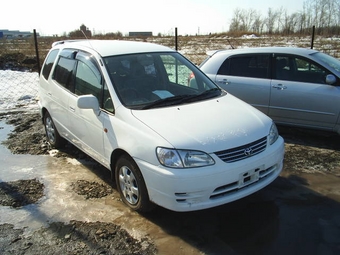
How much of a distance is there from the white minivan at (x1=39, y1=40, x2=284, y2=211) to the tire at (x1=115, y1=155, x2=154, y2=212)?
1 centimetres

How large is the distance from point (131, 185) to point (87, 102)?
104 cm

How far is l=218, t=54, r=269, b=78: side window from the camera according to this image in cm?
584

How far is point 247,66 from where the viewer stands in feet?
19.7

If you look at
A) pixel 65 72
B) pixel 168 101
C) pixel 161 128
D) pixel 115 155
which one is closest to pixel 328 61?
pixel 168 101

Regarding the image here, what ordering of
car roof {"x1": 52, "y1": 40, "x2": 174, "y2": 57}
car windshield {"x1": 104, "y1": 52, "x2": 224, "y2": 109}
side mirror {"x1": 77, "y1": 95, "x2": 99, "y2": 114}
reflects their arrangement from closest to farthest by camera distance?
side mirror {"x1": 77, "y1": 95, "x2": 99, "y2": 114} → car windshield {"x1": 104, "y1": 52, "x2": 224, "y2": 109} → car roof {"x1": 52, "y1": 40, "x2": 174, "y2": 57}

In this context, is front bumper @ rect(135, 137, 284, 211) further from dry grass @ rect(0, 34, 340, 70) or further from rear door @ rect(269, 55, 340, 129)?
dry grass @ rect(0, 34, 340, 70)

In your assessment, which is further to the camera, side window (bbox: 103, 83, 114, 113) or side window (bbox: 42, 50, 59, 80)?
side window (bbox: 42, 50, 59, 80)

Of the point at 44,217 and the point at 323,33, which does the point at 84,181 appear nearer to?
the point at 44,217

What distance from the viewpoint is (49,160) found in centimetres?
502

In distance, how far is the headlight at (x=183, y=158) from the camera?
112 inches

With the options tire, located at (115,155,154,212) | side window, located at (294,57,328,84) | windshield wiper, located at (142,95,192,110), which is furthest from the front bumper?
side window, located at (294,57,328,84)

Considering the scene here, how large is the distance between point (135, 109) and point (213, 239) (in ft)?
5.03

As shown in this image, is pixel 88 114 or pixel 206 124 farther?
pixel 88 114

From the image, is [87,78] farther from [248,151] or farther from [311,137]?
[311,137]
